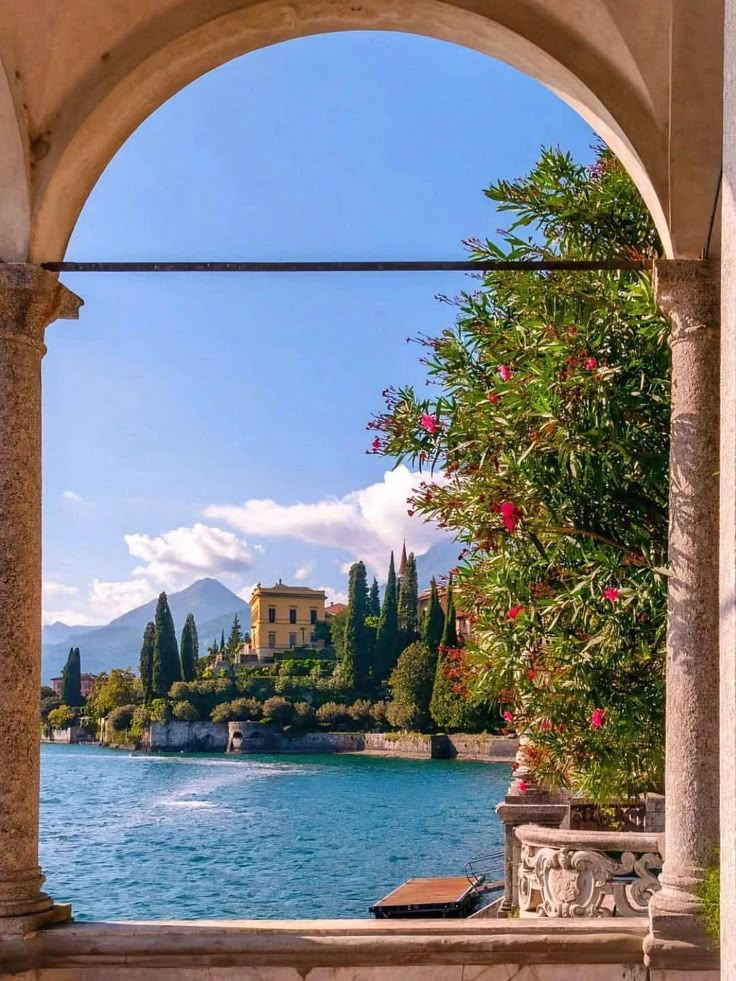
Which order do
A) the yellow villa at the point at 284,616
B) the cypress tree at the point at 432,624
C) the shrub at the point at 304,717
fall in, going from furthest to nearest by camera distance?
the yellow villa at the point at 284,616 < the shrub at the point at 304,717 < the cypress tree at the point at 432,624

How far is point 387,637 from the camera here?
279 ft

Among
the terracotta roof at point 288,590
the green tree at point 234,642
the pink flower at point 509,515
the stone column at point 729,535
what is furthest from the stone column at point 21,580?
the terracotta roof at point 288,590

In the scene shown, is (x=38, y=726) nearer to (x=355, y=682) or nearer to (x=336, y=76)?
(x=355, y=682)

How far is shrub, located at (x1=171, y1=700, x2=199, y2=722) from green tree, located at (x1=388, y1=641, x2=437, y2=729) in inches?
610

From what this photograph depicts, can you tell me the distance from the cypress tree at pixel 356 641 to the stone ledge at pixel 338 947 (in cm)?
8119

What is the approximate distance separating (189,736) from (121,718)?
811cm

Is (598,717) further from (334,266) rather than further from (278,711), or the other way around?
(278,711)

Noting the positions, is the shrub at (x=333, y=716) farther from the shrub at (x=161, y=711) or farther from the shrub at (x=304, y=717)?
the shrub at (x=161, y=711)

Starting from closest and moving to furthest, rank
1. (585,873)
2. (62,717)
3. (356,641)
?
(585,873) < (356,641) < (62,717)

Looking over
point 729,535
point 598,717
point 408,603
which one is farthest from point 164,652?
point 729,535

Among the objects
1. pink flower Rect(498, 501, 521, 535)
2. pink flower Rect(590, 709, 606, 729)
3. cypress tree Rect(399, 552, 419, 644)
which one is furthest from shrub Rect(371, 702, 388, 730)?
pink flower Rect(498, 501, 521, 535)

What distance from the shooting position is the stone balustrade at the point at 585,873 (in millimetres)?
6113

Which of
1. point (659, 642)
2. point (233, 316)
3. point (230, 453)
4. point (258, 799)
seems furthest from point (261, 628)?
point (659, 642)

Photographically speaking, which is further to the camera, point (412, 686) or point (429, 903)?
point (412, 686)
